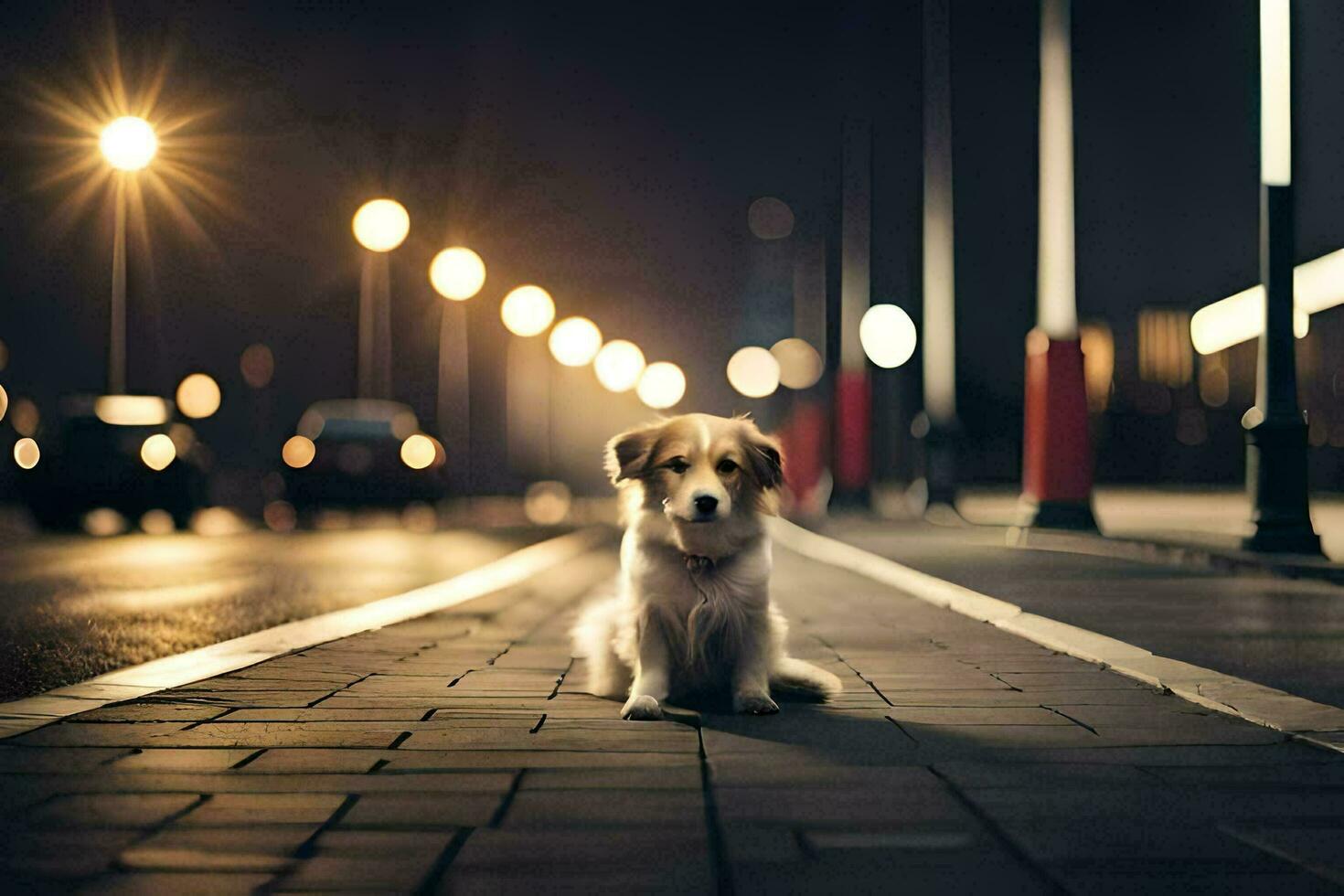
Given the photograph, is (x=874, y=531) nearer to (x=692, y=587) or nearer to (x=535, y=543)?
(x=535, y=543)

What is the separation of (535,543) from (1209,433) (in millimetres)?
40671

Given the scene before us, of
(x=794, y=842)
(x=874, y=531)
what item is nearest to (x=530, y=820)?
(x=794, y=842)

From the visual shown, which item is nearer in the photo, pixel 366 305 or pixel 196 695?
pixel 196 695

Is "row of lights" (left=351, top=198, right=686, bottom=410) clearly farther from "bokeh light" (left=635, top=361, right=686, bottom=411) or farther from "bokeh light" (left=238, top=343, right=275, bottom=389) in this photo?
"bokeh light" (left=238, top=343, right=275, bottom=389)

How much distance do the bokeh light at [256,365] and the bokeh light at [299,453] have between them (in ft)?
143

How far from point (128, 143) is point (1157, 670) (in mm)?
19939

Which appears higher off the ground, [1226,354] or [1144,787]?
[1226,354]

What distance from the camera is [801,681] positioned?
6.17 metres

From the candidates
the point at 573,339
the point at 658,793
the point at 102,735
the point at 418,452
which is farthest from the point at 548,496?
the point at 658,793

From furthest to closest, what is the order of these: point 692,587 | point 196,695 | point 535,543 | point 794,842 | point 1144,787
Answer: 1. point 535,543
2. point 196,695
3. point 692,587
4. point 1144,787
5. point 794,842

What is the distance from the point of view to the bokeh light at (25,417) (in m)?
68.7

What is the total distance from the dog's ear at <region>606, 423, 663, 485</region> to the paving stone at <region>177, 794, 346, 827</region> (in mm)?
1887

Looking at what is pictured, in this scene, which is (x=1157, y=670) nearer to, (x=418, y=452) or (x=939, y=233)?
(x=418, y=452)

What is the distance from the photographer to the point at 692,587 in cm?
576
